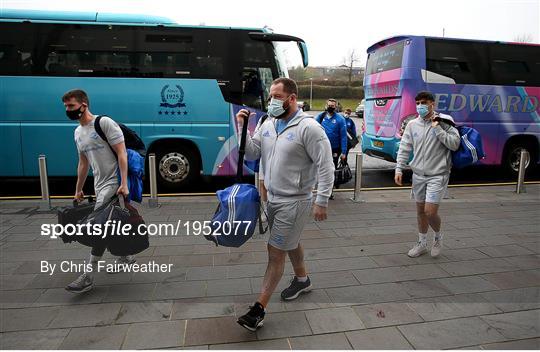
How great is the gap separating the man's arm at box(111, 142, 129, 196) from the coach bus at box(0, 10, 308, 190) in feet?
14.0

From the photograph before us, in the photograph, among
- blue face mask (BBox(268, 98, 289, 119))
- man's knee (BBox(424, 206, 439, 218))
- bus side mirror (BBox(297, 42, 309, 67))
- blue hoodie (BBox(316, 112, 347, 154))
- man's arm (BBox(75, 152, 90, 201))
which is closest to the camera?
blue face mask (BBox(268, 98, 289, 119))

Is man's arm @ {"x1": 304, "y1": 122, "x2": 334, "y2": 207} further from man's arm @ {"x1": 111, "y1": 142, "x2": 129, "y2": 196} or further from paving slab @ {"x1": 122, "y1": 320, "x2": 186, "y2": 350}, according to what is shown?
man's arm @ {"x1": 111, "y1": 142, "x2": 129, "y2": 196}

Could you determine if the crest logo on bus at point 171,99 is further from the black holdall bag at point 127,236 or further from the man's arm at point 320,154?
the man's arm at point 320,154

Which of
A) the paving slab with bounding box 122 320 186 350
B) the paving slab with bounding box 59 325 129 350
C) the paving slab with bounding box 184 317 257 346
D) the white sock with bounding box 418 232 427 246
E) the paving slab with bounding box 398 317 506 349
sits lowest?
the paving slab with bounding box 59 325 129 350

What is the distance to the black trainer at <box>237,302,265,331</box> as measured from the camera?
2.83 m

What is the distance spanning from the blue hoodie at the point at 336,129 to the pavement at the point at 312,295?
1741 mm

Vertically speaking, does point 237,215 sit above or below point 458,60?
below

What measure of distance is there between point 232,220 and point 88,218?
1427 millimetres

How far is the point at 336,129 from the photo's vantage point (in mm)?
6871

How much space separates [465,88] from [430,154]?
5.90 m

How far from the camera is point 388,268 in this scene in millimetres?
4113

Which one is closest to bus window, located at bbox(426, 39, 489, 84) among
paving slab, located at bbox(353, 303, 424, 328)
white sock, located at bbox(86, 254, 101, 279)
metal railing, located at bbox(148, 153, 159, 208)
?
metal railing, located at bbox(148, 153, 159, 208)

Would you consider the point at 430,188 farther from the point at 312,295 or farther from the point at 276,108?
the point at 276,108

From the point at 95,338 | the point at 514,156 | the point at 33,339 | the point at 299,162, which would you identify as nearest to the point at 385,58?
the point at 514,156
